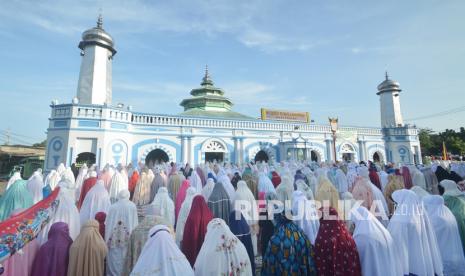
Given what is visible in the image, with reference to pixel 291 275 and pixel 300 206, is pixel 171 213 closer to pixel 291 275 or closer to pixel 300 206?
pixel 300 206

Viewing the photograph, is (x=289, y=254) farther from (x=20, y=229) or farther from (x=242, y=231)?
(x=20, y=229)

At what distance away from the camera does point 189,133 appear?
45.9 feet

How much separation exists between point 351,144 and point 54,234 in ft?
64.3

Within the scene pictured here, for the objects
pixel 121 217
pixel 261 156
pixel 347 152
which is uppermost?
pixel 347 152

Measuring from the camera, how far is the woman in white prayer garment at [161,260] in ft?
6.45

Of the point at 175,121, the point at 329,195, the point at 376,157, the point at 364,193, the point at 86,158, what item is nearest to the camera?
the point at 329,195

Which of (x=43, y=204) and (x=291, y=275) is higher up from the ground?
(x=43, y=204)

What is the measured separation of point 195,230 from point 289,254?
130 centimetres

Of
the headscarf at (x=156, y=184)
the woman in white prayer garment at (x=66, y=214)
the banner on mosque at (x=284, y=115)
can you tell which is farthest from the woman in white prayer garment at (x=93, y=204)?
the banner on mosque at (x=284, y=115)

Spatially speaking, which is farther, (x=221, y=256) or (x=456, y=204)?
(x=456, y=204)

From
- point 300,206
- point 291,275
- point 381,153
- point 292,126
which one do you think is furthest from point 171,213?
point 381,153

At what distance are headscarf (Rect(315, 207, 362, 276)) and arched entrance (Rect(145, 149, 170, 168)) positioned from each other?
12.1 meters

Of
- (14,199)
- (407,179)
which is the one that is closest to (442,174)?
(407,179)

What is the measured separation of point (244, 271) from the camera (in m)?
2.25
